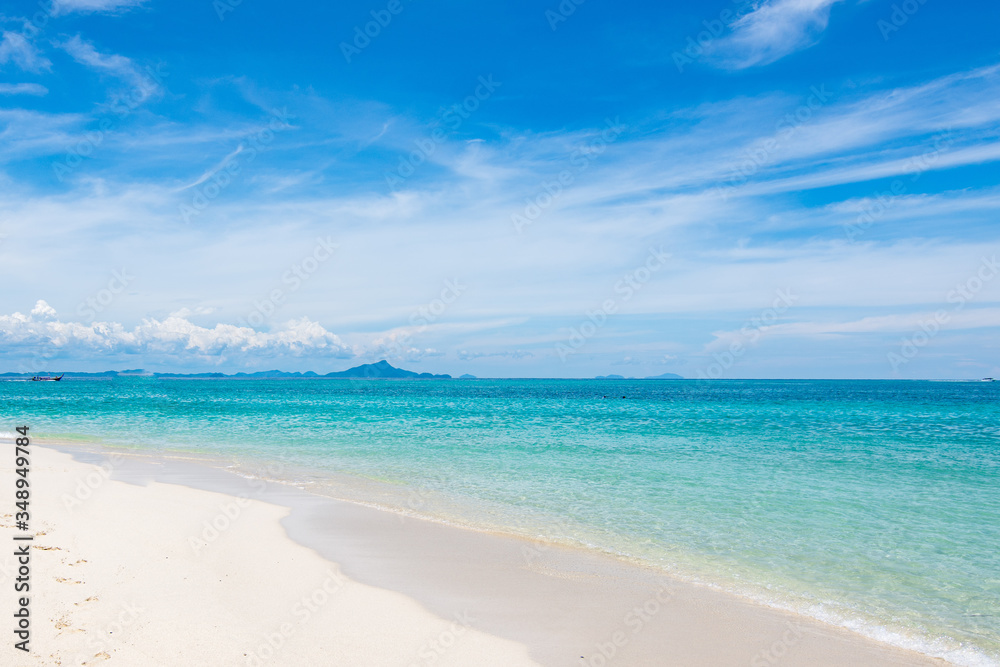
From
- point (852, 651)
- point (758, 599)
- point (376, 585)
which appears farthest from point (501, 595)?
point (852, 651)

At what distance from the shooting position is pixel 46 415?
44.0m

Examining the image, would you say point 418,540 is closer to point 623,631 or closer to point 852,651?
point 623,631

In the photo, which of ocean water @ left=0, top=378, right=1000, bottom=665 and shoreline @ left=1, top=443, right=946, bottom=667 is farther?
ocean water @ left=0, top=378, right=1000, bottom=665

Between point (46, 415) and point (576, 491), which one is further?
point (46, 415)

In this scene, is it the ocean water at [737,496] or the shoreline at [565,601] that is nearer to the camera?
the shoreline at [565,601]

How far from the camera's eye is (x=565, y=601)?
26.0 feet

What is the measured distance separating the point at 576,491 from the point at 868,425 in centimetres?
3237

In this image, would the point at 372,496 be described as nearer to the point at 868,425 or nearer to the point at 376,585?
the point at 376,585

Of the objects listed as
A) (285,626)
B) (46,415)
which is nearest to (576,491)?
(285,626)

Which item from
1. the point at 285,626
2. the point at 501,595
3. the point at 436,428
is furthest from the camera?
the point at 436,428

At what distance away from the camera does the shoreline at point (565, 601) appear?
259 inches

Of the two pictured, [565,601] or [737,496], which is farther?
[737,496]

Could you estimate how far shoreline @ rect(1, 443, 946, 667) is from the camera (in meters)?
6.58

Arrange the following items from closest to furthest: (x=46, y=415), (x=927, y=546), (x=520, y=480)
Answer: (x=927, y=546) < (x=520, y=480) < (x=46, y=415)
